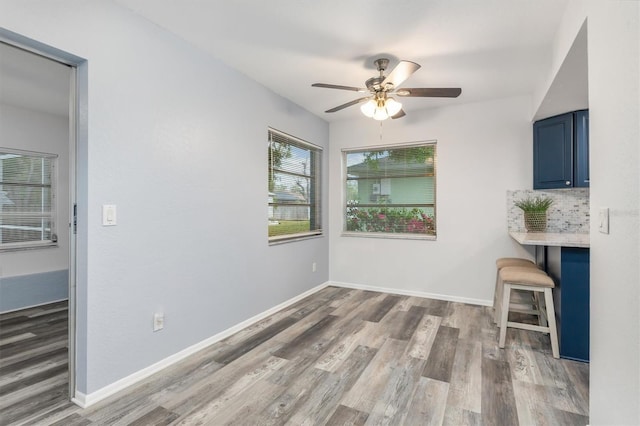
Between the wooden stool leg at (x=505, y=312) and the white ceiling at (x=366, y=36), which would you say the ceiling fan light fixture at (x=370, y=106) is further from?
the wooden stool leg at (x=505, y=312)

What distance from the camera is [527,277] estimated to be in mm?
2588

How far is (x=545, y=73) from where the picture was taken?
2.98 m

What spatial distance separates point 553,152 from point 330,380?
10.4 ft

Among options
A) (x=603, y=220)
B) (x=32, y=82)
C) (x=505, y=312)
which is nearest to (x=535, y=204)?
(x=505, y=312)

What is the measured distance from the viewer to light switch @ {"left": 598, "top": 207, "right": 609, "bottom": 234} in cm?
135

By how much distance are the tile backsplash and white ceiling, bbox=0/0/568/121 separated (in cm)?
116

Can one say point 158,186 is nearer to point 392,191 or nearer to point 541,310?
point 392,191

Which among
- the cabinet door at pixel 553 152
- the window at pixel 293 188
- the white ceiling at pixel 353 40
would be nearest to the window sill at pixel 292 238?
the window at pixel 293 188

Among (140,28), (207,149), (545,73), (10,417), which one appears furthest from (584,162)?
(10,417)

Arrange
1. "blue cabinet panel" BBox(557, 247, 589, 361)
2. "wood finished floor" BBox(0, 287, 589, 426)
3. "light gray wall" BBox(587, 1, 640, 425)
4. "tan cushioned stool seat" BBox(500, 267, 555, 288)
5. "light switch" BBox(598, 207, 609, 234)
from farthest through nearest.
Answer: "tan cushioned stool seat" BBox(500, 267, 555, 288)
"blue cabinet panel" BBox(557, 247, 589, 361)
"wood finished floor" BBox(0, 287, 589, 426)
"light switch" BBox(598, 207, 609, 234)
"light gray wall" BBox(587, 1, 640, 425)

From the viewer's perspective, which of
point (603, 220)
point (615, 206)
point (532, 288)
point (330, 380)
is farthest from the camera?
point (532, 288)

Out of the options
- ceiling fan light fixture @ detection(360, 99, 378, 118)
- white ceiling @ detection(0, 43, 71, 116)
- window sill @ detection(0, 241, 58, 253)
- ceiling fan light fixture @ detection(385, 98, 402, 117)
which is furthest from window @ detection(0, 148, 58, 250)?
ceiling fan light fixture @ detection(385, 98, 402, 117)

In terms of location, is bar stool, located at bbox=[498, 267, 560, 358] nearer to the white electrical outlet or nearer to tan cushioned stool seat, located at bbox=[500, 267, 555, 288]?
tan cushioned stool seat, located at bbox=[500, 267, 555, 288]

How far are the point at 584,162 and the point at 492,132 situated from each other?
99cm
